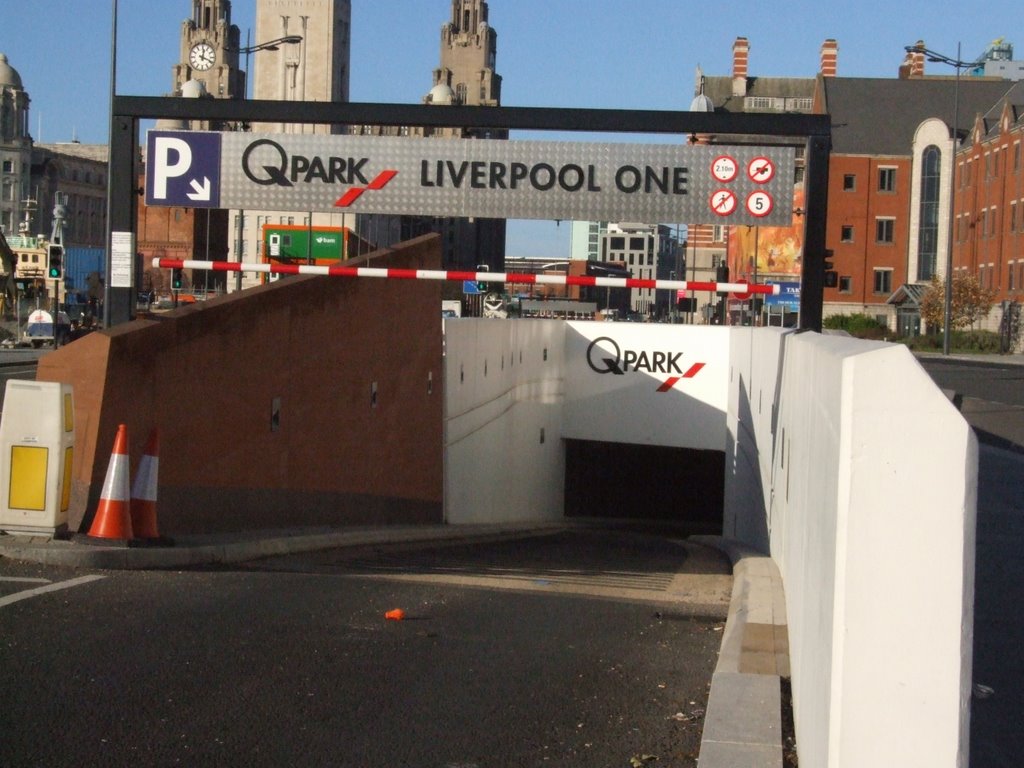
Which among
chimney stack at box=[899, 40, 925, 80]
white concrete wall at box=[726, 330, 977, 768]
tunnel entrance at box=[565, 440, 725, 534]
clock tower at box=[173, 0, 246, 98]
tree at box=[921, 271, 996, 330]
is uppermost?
clock tower at box=[173, 0, 246, 98]

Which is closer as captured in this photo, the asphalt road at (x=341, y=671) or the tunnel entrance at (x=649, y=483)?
the asphalt road at (x=341, y=671)

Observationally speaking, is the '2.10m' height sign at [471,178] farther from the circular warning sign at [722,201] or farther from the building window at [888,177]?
the building window at [888,177]

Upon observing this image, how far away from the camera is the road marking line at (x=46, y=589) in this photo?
312 inches

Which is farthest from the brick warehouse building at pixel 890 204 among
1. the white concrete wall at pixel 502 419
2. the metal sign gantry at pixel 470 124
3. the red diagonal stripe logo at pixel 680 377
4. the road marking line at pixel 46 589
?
the road marking line at pixel 46 589

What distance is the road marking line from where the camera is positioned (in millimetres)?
7930

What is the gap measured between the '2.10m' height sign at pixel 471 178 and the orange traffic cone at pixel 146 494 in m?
4.39

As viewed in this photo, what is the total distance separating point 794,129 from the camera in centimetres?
1308

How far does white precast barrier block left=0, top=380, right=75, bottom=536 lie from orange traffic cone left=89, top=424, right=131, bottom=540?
327 mm

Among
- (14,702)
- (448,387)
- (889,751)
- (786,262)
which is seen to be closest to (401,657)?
(14,702)

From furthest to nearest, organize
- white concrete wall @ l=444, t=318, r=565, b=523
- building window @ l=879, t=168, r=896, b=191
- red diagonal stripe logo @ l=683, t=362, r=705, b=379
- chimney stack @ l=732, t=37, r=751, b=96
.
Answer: chimney stack @ l=732, t=37, r=751, b=96
building window @ l=879, t=168, r=896, b=191
red diagonal stripe logo @ l=683, t=362, r=705, b=379
white concrete wall @ l=444, t=318, r=565, b=523

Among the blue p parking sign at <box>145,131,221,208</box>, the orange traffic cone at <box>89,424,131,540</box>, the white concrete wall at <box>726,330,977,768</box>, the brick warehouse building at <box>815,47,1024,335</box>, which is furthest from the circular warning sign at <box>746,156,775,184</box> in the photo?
the brick warehouse building at <box>815,47,1024,335</box>

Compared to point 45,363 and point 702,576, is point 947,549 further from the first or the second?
point 702,576

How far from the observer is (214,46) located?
182000 millimetres

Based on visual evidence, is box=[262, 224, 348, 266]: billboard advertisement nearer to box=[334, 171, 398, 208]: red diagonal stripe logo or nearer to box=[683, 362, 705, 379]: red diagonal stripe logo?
box=[334, 171, 398, 208]: red diagonal stripe logo
